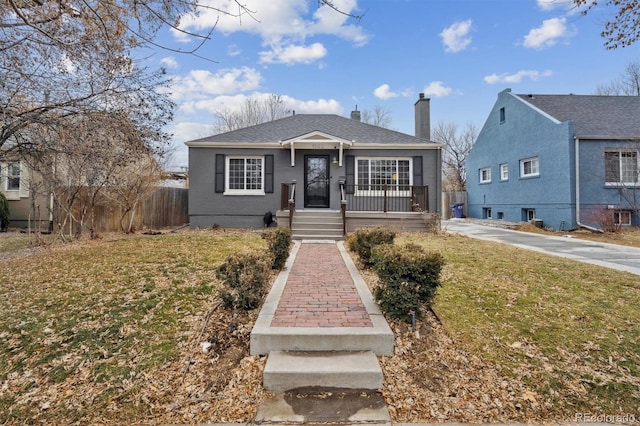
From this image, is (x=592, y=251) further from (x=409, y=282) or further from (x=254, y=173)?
(x=254, y=173)

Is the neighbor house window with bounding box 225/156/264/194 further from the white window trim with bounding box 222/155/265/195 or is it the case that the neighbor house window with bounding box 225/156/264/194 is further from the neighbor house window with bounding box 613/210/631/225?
the neighbor house window with bounding box 613/210/631/225

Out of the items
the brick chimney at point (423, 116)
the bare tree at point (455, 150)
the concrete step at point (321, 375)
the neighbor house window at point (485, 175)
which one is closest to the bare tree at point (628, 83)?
the bare tree at point (455, 150)

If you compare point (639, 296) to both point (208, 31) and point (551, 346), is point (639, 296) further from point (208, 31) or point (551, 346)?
point (208, 31)

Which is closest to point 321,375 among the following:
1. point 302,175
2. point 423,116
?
point 302,175

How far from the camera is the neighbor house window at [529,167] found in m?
14.6

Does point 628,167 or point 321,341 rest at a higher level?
point 628,167

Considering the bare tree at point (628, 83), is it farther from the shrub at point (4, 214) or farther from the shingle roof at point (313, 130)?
the shrub at point (4, 214)

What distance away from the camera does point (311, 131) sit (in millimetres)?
13336

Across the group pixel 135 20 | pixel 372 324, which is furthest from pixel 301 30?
pixel 372 324

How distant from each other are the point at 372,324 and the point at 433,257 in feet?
3.21

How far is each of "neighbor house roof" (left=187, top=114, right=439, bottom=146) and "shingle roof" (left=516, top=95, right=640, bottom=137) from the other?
678 cm

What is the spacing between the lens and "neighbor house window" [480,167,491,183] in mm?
18484

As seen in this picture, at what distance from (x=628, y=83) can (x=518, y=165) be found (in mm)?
16862

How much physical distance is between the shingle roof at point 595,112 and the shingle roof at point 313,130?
6.79m
